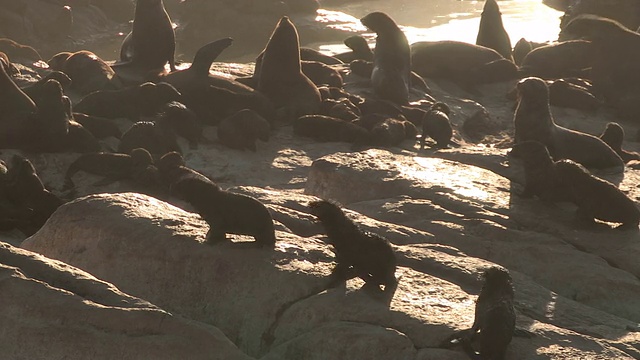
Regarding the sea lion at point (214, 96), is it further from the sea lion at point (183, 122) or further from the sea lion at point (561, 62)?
the sea lion at point (561, 62)

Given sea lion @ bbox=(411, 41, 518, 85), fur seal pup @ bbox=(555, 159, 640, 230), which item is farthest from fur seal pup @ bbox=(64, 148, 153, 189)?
sea lion @ bbox=(411, 41, 518, 85)

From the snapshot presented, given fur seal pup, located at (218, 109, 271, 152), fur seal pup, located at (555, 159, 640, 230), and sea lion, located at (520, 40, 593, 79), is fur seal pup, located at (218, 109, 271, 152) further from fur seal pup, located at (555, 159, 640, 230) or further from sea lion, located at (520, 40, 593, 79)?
sea lion, located at (520, 40, 593, 79)

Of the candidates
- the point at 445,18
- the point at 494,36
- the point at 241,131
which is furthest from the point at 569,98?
the point at 445,18

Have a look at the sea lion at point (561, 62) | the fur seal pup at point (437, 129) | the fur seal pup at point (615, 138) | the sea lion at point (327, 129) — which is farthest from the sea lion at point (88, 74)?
the sea lion at point (561, 62)

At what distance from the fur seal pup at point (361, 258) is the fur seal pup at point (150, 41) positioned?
436 inches

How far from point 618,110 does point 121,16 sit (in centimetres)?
2309

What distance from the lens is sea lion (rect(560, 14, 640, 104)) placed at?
745 inches

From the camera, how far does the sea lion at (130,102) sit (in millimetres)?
15133

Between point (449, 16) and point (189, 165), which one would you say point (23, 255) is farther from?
point (449, 16)

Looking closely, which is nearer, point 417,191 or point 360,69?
point 417,191

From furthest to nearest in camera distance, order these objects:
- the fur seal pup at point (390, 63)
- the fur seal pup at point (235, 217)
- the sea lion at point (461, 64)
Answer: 1. the sea lion at point (461, 64)
2. the fur seal pup at point (390, 63)
3. the fur seal pup at point (235, 217)

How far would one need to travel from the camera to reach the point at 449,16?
4034cm

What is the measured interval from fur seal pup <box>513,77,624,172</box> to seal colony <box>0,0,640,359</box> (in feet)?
0.06

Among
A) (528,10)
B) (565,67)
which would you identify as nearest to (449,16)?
(528,10)
